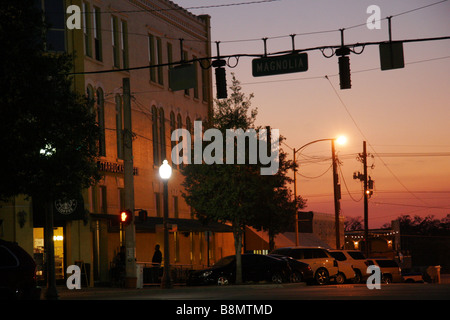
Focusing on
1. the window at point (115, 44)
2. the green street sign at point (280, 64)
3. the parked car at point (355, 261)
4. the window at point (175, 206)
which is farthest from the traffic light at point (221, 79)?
the window at point (175, 206)

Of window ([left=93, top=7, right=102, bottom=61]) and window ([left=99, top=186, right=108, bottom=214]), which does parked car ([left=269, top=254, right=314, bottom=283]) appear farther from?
window ([left=93, top=7, right=102, bottom=61])

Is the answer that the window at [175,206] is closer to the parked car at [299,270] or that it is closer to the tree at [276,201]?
the tree at [276,201]

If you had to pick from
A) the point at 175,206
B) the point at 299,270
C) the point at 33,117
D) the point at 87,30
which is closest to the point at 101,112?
the point at 87,30

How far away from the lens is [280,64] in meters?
23.4

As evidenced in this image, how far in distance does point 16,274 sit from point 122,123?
22.6 metres

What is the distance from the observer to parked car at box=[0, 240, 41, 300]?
727 inches

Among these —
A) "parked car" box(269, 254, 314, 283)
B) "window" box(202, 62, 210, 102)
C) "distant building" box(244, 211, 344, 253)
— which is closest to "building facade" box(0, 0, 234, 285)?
"window" box(202, 62, 210, 102)

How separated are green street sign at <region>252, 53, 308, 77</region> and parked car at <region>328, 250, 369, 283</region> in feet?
61.9

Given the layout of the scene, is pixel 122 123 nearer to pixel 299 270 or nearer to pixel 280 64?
pixel 299 270

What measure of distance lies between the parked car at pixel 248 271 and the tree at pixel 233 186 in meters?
0.97

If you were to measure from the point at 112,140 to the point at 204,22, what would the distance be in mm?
14664

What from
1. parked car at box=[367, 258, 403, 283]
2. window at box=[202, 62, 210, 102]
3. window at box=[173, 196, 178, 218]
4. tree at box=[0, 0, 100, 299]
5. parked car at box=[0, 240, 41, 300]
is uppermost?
window at box=[202, 62, 210, 102]
